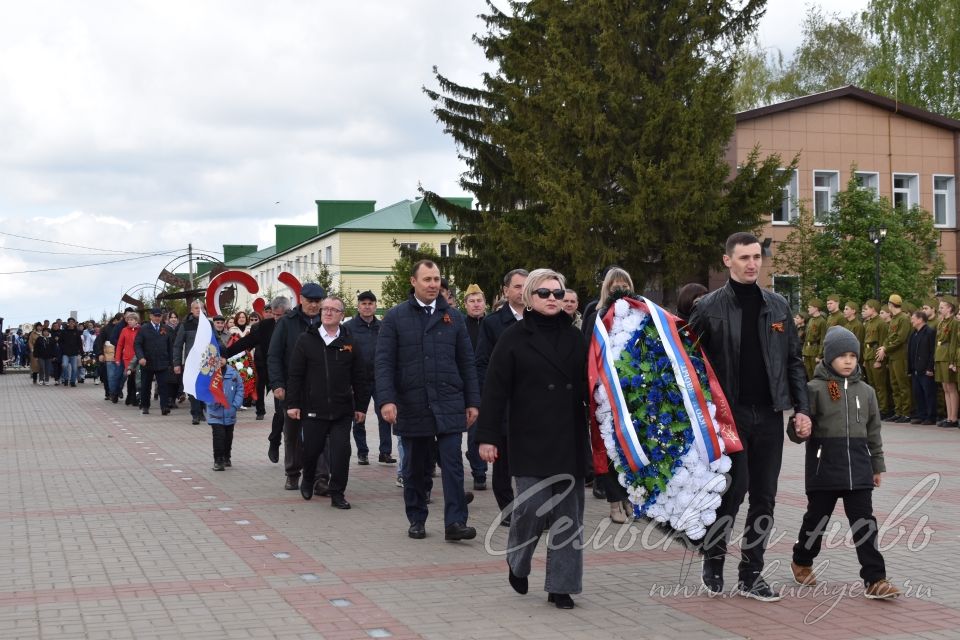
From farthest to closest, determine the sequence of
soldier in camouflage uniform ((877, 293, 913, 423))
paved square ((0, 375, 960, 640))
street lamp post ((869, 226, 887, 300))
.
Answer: street lamp post ((869, 226, 887, 300))
soldier in camouflage uniform ((877, 293, 913, 423))
paved square ((0, 375, 960, 640))

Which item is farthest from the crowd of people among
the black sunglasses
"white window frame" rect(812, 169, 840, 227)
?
"white window frame" rect(812, 169, 840, 227)

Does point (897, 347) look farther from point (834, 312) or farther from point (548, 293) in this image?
point (548, 293)

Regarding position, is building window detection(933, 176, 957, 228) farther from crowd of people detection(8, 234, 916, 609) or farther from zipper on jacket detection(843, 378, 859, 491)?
zipper on jacket detection(843, 378, 859, 491)

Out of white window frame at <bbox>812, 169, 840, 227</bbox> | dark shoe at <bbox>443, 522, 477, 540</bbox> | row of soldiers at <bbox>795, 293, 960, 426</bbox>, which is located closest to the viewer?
dark shoe at <bbox>443, 522, 477, 540</bbox>

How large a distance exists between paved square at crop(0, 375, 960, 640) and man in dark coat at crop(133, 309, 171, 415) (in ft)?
34.5

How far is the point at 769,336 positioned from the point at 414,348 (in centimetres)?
322

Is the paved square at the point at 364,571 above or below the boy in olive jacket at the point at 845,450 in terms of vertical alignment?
below

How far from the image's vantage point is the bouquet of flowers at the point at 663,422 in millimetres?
6555

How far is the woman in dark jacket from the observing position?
6738mm

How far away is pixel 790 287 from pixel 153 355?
713 inches

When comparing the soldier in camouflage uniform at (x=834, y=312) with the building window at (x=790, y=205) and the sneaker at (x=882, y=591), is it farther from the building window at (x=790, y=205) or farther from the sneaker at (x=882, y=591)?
the sneaker at (x=882, y=591)

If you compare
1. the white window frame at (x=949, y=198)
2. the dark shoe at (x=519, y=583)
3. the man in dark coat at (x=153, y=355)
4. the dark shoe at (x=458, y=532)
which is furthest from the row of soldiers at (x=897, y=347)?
the white window frame at (x=949, y=198)

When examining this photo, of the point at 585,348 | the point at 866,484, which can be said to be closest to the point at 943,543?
the point at 866,484

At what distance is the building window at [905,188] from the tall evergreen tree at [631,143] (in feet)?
35.9
